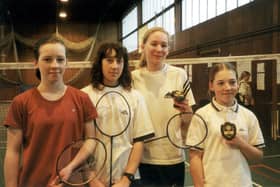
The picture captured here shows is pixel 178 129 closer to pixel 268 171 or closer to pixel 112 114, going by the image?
pixel 112 114

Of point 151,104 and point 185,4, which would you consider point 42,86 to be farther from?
point 185,4

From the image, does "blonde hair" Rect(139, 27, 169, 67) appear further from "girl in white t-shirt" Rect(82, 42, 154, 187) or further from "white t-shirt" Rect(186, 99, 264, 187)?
"white t-shirt" Rect(186, 99, 264, 187)

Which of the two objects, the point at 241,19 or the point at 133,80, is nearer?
the point at 133,80

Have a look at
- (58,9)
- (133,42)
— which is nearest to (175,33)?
(133,42)

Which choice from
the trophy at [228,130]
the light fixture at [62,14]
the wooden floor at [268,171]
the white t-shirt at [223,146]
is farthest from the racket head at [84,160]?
the light fixture at [62,14]

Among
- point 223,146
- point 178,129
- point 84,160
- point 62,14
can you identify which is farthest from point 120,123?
point 62,14

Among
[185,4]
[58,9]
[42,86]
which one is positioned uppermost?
[58,9]

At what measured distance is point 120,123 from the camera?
2084 millimetres

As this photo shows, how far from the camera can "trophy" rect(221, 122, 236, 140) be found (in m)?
1.97

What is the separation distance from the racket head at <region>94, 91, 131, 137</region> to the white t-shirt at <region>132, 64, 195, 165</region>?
0.27 metres

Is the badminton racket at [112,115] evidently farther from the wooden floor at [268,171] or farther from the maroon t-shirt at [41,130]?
the wooden floor at [268,171]

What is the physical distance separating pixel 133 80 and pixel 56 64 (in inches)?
25.8

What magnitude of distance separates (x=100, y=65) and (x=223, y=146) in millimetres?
892

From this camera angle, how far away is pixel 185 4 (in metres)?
14.3
